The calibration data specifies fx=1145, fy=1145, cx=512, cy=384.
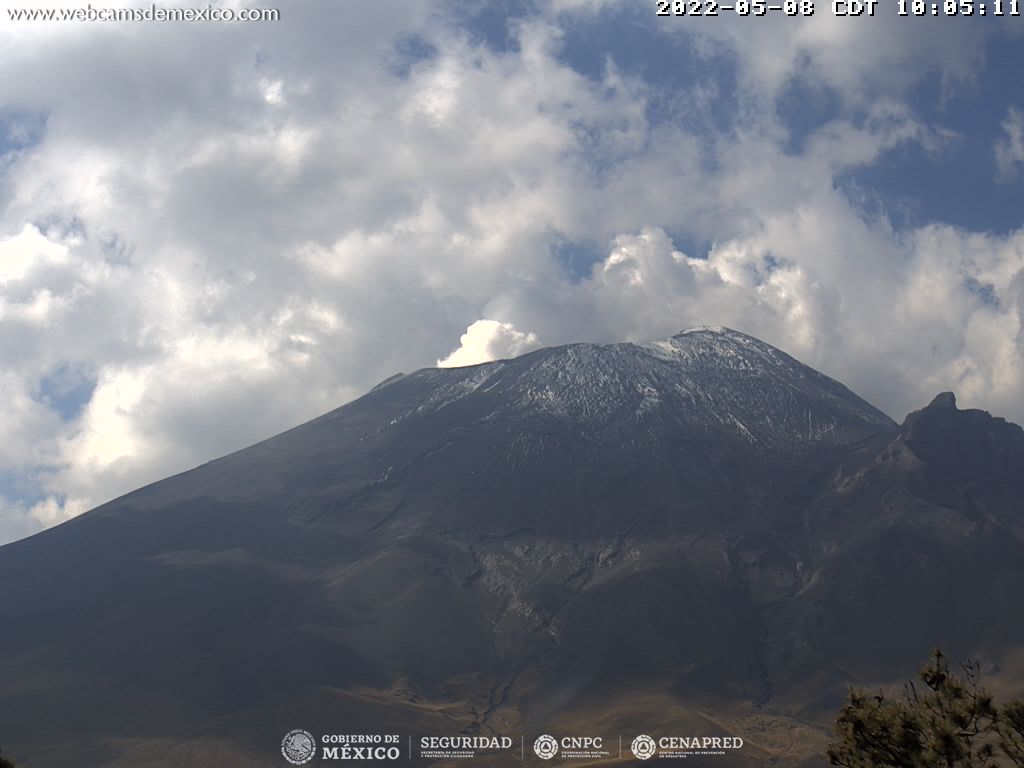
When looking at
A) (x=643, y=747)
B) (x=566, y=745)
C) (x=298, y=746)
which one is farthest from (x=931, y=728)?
(x=298, y=746)

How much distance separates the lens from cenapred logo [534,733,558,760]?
191m

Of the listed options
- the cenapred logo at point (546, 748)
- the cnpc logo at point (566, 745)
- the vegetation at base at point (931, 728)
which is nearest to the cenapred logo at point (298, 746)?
the cenapred logo at point (546, 748)

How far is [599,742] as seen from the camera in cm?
19162

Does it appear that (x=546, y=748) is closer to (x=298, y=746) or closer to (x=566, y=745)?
(x=566, y=745)

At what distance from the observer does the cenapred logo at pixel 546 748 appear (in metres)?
191

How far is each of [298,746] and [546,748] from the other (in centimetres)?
4147

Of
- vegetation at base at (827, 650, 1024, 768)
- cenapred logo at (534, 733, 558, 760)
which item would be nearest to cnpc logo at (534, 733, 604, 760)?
cenapred logo at (534, 733, 558, 760)

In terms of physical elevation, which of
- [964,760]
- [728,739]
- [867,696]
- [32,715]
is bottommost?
[964,760]

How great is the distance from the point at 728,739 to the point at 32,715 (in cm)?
11890

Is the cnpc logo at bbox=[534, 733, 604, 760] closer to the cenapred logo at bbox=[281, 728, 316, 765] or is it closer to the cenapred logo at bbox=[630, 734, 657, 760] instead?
the cenapred logo at bbox=[630, 734, 657, 760]

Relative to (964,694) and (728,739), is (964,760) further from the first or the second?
(728,739)

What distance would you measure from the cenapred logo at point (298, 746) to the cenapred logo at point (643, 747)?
52818 millimetres

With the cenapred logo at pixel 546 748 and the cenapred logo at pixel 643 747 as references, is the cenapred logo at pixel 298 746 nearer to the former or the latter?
the cenapred logo at pixel 546 748

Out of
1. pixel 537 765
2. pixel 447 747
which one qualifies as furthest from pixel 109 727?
pixel 537 765
